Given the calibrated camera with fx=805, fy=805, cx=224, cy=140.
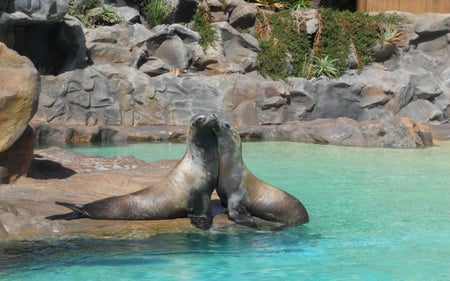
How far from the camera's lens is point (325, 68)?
1853 cm

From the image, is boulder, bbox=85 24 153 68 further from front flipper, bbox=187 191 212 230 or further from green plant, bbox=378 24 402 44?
front flipper, bbox=187 191 212 230

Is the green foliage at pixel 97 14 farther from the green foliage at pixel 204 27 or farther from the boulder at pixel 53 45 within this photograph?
the green foliage at pixel 204 27

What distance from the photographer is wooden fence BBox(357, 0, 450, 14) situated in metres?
21.4

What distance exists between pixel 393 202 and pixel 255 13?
37.7ft

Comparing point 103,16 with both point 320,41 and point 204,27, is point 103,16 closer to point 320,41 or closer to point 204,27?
point 204,27

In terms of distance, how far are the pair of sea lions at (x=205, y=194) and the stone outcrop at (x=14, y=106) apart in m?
0.97

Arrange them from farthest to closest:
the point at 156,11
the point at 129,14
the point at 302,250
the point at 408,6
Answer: the point at 408,6 < the point at 156,11 < the point at 129,14 < the point at 302,250

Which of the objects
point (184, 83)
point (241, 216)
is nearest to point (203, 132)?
point (241, 216)

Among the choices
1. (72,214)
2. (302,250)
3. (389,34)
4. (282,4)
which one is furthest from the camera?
(282,4)

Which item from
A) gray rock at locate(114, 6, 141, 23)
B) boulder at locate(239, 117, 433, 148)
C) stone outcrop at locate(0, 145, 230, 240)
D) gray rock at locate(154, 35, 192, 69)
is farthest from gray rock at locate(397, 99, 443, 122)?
stone outcrop at locate(0, 145, 230, 240)

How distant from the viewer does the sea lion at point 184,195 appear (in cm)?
637

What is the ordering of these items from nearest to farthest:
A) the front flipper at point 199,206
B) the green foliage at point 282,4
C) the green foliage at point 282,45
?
the front flipper at point 199,206 → the green foliage at point 282,45 → the green foliage at point 282,4

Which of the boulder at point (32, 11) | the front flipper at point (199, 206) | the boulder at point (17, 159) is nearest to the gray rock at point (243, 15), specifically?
the boulder at point (32, 11)

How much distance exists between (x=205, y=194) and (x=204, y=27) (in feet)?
40.2
